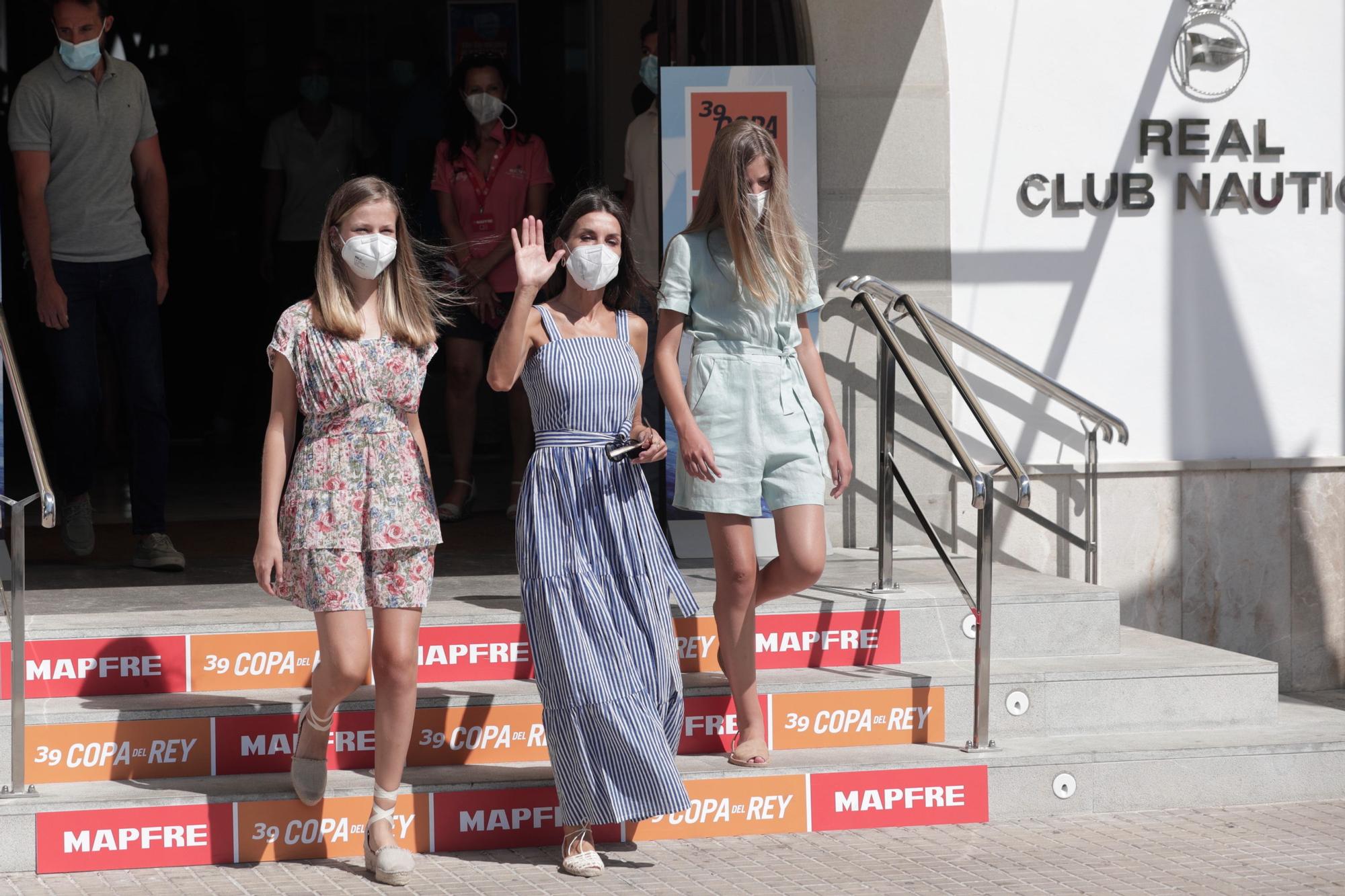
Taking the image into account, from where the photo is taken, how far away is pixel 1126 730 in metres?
5.67

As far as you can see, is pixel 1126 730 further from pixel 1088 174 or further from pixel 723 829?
pixel 1088 174

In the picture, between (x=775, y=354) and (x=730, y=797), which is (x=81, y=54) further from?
(x=730, y=797)

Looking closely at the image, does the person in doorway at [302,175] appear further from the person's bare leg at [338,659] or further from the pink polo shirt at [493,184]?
the person's bare leg at [338,659]

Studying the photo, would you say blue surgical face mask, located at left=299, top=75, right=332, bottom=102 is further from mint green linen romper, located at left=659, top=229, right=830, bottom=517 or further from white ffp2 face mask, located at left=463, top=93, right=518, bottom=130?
mint green linen romper, located at left=659, top=229, right=830, bottom=517

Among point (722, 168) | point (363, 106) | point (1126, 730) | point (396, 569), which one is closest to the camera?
point (396, 569)

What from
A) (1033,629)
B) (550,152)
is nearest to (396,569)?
(1033,629)

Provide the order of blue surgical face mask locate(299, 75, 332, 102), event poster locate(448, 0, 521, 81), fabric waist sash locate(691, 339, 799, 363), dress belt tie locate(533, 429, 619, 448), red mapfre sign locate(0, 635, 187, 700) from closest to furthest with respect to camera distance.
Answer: dress belt tie locate(533, 429, 619, 448) → fabric waist sash locate(691, 339, 799, 363) → red mapfre sign locate(0, 635, 187, 700) → blue surgical face mask locate(299, 75, 332, 102) → event poster locate(448, 0, 521, 81)

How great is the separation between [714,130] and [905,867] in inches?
120

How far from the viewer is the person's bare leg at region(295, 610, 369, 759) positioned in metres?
4.43

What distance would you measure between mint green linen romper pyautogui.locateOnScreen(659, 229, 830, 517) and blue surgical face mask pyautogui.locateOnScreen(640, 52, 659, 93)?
2.80 m

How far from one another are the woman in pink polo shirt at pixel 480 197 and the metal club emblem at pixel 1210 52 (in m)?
2.77

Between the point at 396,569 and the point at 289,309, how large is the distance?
764 millimetres

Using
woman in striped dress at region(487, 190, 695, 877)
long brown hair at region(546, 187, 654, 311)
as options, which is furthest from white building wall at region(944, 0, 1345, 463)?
woman in striped dress at region(487, 190, 695, 877)

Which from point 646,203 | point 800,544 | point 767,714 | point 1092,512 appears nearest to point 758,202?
point 800,544
